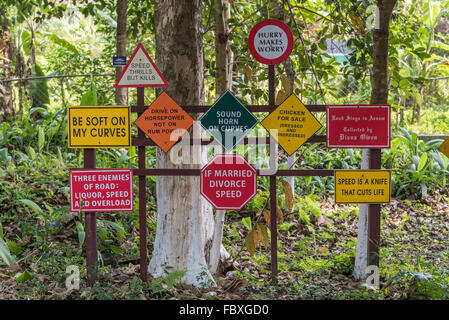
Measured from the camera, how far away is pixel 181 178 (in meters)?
4.50

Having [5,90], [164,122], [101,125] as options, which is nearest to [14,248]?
[101,125]

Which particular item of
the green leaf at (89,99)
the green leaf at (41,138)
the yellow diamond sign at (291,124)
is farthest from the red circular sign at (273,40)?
the green leaf at (41,138)

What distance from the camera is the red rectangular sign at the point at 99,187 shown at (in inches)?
176

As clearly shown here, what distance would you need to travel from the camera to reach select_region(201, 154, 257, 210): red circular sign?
4.41 meters

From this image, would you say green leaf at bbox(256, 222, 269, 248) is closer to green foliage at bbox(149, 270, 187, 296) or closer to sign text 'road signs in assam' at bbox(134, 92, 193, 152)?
green foliage at bbox(149, 270, 187, 296)

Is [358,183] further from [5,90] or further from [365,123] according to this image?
[5,90]

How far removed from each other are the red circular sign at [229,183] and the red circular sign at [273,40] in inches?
38.1

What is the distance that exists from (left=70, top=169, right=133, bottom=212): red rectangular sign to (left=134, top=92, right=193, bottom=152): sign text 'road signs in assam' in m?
0.40

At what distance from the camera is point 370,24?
5.22 m

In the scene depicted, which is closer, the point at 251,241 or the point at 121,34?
the point at 251,241

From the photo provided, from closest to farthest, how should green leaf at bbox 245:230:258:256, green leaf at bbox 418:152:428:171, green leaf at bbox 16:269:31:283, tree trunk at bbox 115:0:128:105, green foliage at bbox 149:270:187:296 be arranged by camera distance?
1. green foliage at bbox 149:270:187:296
2. green leaf at bbox 16:269:31:283
3. green leaf at bbox 245:230:258:256
4. tree trunk at bbox 115:0:128:105
5. green leaf at bbox 418:152:428:171

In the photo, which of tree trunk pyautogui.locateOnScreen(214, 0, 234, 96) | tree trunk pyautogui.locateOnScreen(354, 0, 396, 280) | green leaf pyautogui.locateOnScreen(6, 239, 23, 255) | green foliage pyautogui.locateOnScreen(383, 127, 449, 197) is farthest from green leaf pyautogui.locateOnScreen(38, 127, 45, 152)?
green foliage pyautogui.locateOnScreen(383, 127, 449, 197)

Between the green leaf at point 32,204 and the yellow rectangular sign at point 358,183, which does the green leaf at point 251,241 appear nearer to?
the yellow rectangular sign at point 358,183

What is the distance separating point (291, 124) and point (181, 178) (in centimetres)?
111
